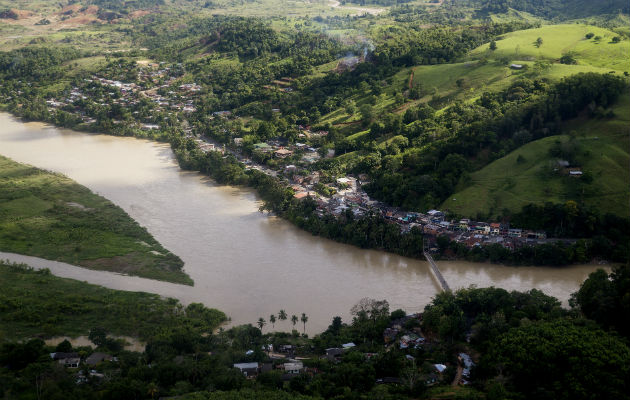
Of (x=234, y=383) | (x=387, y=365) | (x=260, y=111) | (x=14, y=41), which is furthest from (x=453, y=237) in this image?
(x=14, y=41)

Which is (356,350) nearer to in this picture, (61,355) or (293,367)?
(293,367)

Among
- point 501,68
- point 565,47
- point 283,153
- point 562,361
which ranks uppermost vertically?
A: point 565,47

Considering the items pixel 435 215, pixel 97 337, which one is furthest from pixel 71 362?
pixel 435 215

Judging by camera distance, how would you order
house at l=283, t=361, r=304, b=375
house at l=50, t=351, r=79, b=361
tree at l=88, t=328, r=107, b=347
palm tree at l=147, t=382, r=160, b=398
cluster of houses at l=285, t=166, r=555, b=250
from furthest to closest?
1. cluster of houses at l=285, t=166, r=555, b=250
2. tree at l=88, t=328, r=107, b=347
3. house at l=50, t=351, r=79, b=361
4. house at l=283, t=361, r=304, b=375
5. palm tree at l=147, t=382, r=160, b=398

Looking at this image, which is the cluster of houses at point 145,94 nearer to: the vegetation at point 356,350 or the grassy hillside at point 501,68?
the grassy hillside at point 501,68

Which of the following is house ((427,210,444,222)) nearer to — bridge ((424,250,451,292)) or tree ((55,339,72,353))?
bridge ((424,250,451,292))

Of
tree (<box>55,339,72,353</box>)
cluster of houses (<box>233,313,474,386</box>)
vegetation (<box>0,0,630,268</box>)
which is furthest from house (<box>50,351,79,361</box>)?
vegetation (<box>0,0,630,268</box>)
